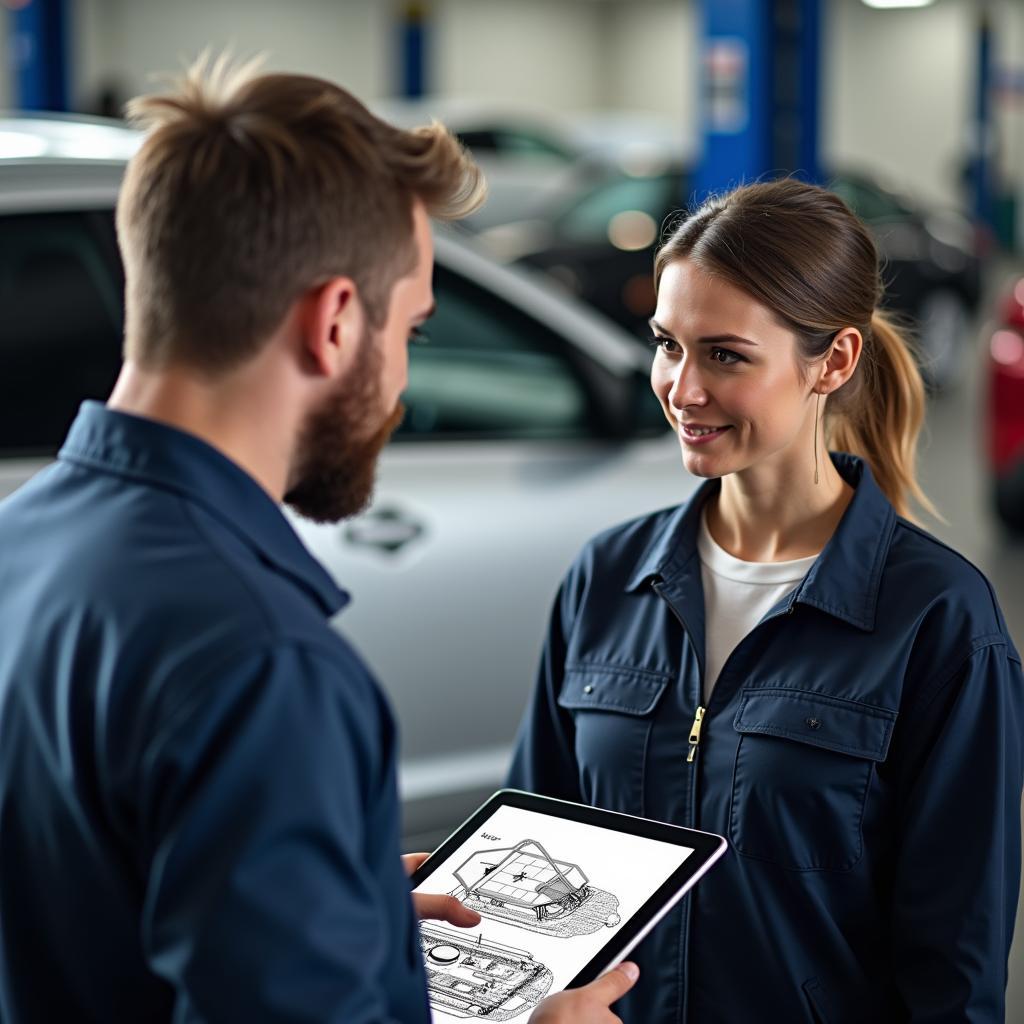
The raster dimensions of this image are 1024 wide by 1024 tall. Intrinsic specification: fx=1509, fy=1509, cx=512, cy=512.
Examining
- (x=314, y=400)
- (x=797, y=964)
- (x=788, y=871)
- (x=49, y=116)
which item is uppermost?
(x=49, y=116)

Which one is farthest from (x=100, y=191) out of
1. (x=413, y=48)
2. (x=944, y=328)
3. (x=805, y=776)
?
(x=413, y=48)

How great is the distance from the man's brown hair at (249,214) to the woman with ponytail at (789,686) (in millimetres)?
693

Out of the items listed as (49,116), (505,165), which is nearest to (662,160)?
(505,165)

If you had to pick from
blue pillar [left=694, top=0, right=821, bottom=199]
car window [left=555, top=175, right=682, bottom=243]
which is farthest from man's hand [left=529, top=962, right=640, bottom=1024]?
car window [left=555, top=175, right=682, bottom=243]

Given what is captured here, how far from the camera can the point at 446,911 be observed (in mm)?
1635

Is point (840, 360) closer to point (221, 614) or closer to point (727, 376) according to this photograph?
point (727, 376)

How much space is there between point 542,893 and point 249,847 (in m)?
0.63

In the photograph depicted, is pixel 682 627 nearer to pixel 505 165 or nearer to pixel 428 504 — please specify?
pixel 428 504

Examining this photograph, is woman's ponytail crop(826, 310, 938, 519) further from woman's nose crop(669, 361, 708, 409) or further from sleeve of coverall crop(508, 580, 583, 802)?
sleeve of coverall crop(508, 580, 583, 802)

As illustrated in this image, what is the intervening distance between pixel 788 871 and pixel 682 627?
33cm

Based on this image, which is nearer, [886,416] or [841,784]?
[841,784]

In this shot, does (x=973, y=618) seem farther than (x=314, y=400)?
Yes

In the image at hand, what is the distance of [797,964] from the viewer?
5.82 feet

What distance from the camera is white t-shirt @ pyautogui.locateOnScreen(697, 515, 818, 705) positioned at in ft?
6.23
